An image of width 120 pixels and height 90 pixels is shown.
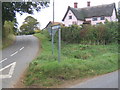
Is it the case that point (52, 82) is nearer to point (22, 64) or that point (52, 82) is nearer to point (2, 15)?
point (22, 64)

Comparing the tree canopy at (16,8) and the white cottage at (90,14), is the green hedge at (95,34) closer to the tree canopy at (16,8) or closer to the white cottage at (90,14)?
the tree canopy at (16,8)

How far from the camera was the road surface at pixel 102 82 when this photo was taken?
1019cm

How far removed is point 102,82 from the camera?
10.7 meters

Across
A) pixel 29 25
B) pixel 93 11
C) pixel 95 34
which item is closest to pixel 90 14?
pixel 93 11

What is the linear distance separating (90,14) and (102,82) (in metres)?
48.5

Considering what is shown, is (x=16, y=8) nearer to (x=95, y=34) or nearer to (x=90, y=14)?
(x=95, y=34)

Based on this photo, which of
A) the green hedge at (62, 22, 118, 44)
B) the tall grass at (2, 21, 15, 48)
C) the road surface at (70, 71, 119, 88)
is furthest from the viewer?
the tall grass at (2, 21, 15, 48)

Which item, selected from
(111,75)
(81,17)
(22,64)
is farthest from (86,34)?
(81,17)

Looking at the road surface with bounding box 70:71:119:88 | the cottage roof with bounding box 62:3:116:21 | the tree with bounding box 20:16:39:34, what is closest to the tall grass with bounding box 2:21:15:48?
the road surface with bounding box 70:71:119:88

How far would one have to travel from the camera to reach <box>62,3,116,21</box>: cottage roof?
2182 inches

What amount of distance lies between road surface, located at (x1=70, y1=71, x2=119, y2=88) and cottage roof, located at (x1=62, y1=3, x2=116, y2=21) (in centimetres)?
4457

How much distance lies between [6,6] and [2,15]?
156 cm

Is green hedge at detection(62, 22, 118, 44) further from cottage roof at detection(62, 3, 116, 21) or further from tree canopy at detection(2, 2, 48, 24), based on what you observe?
cottage roof at detection(62, 3, 116, 21)

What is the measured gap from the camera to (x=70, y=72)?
11.7 metres
